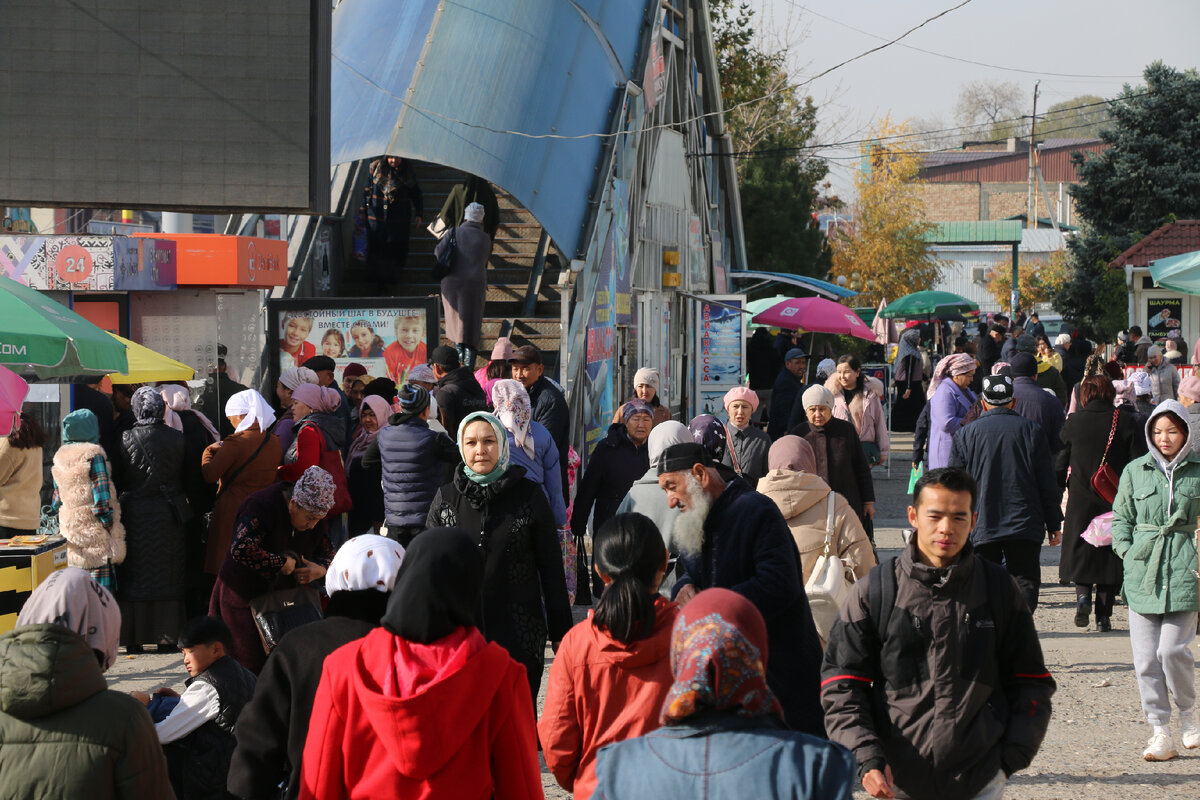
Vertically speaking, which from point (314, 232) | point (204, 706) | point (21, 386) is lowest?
point (204, 706)

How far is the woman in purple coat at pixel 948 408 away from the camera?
10.8 metres

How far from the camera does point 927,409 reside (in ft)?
36.7

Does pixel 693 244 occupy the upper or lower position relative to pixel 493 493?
upper

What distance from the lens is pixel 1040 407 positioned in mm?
11672

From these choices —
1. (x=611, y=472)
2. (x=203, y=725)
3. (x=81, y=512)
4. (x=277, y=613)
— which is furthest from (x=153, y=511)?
(x=203, y=725)

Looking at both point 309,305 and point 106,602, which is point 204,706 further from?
point 309,305

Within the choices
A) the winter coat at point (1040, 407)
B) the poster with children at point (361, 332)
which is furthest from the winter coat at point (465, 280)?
the winter coat at point (1040, 407)

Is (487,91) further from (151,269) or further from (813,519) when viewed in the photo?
(813,519)

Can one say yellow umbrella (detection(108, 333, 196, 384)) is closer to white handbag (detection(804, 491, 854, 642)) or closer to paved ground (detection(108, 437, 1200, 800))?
paved ground (detection(108, 437, 1200, 800))

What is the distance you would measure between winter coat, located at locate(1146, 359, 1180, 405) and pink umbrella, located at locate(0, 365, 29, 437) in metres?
12.2

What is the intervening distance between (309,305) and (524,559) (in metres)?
7.48

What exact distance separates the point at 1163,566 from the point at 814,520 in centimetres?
189

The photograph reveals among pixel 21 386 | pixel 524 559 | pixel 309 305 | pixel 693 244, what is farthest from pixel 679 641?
pixel 693 244

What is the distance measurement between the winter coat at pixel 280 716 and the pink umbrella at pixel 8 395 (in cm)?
408
